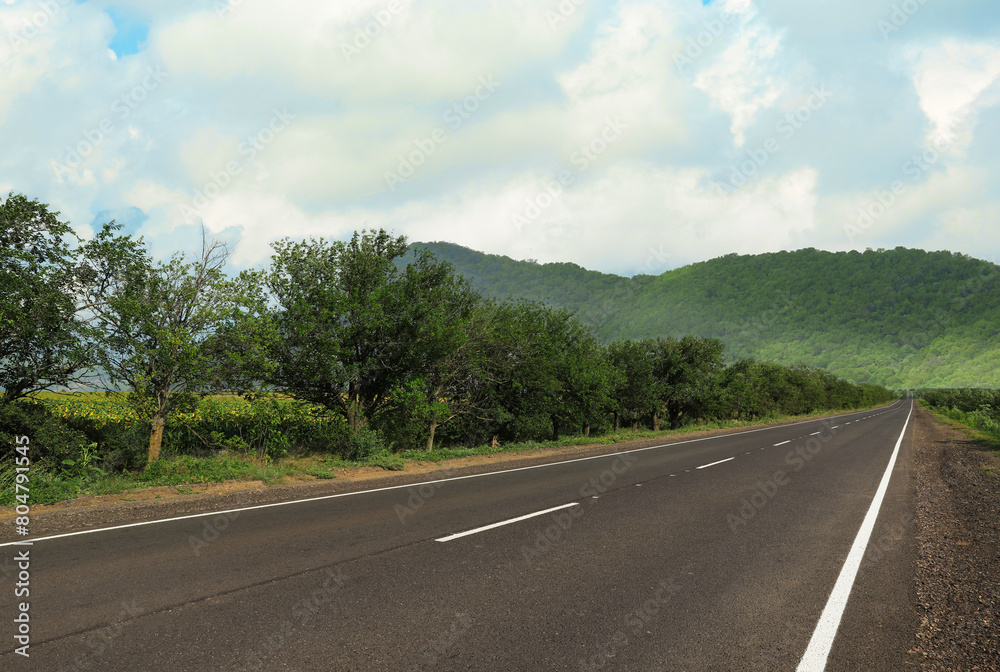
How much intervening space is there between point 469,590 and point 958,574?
17.7 ft

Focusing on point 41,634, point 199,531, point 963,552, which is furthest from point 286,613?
point 963,552

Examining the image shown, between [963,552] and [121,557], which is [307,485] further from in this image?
[963,552]

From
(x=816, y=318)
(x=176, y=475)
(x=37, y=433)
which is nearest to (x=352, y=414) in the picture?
(x=176, y=475)

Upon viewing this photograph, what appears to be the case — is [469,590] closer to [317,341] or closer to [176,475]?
[176,475]

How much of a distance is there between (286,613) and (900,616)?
210 inches

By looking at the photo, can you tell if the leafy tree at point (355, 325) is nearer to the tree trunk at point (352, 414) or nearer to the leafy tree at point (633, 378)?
the tree trunk at point (352, 414)

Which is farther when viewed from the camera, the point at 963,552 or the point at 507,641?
the point at 963,552

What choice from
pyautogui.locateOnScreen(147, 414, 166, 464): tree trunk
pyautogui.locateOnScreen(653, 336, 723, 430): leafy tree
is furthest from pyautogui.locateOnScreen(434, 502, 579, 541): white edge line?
pyautogui.locateOnScreen(653, 336, 723, 430): leafy tree

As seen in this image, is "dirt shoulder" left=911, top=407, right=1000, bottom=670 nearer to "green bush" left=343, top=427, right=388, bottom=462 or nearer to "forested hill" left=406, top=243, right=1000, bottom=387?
"green bush" left=343, top=427, right=388, bottom=462

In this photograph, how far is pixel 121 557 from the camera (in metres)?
5.88

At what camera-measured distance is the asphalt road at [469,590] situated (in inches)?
145

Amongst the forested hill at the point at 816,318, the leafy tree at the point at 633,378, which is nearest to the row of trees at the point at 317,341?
the leafy tree at the point at 633,378

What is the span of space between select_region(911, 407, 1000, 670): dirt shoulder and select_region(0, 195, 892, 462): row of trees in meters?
13.3

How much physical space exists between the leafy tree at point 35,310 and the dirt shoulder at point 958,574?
15.3 m
